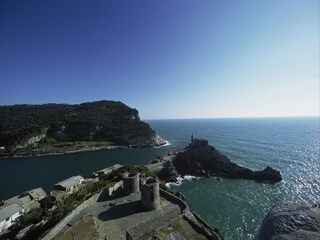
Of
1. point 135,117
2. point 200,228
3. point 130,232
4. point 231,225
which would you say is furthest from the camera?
point 135,117

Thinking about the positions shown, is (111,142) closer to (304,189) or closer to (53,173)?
(53,173)

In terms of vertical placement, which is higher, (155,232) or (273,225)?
(273,225)

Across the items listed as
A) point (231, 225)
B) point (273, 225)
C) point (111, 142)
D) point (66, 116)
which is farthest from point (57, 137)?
→ point (273, 225)

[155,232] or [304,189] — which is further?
[304,189]

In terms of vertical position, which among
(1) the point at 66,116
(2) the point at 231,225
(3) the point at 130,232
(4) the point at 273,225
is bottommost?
(2) the point at 231,225

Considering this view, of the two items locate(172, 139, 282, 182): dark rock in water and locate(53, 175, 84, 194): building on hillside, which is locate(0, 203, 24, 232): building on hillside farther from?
locate(172, 139, 282, 182): dark rock in water

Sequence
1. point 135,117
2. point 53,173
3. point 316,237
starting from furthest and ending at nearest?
point 135,117
point 53,173
point 316,237

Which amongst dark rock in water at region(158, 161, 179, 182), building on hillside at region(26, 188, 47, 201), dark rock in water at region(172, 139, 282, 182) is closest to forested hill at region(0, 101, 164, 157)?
dark rock in water at region(172, 139, 282, 182)

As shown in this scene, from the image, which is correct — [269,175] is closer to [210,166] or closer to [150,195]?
[210,166]
